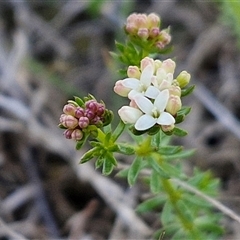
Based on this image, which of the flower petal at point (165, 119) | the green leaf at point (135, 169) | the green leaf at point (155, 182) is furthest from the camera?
the green leaf at point (155, 182)

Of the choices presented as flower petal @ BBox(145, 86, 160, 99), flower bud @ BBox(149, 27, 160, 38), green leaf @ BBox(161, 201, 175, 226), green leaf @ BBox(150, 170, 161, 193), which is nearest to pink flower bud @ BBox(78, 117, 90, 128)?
flower petal @ BBox(145, 86, 160, 99)

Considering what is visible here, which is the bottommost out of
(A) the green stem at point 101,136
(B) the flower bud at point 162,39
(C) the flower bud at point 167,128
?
(C) the flower bud at point 167,128

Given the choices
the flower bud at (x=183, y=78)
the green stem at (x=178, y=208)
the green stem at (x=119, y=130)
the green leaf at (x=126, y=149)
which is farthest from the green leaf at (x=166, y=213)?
the flower bud at (x=183, y=78)

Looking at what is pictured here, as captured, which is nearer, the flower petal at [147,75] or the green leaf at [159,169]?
the flower petal at [147,75]

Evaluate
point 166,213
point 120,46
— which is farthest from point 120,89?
point 166,213

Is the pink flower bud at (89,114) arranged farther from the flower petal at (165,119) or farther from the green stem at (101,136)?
the flower petal at (165,119)
